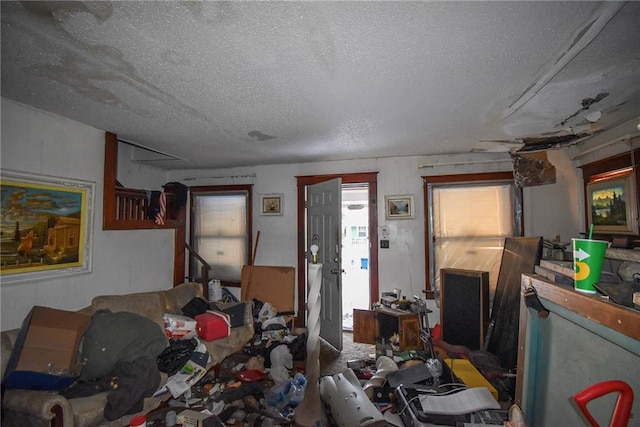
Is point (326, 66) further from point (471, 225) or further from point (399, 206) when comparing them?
point (471, 225)

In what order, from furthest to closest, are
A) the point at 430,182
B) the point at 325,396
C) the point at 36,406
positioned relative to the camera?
the point at 430,182 < the point at 325,396 < the point at 36,406

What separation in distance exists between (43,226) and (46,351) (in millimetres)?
973

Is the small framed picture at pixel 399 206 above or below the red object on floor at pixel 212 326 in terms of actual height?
above

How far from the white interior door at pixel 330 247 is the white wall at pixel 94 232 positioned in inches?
81.4

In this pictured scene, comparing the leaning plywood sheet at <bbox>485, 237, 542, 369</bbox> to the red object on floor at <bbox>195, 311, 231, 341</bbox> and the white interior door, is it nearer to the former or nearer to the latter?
the white interior door

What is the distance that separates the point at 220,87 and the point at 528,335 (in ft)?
7.24

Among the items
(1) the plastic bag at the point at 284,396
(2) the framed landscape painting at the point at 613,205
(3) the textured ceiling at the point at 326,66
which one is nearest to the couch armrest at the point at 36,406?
(1) the plastic bag at the point at 284,396

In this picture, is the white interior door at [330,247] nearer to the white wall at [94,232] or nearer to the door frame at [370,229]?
the door frame at [370,229]

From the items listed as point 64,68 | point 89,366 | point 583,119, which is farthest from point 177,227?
point 583,119

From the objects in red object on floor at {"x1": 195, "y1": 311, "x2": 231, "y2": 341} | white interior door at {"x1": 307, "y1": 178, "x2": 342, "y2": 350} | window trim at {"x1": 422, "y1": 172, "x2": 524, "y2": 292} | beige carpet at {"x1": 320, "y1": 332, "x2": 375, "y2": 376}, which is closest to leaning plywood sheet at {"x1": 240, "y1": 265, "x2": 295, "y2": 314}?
white interior door at {"x1": 307, "y1": 178, "x2": 342, "y2": 350}

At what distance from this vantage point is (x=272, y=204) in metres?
A: 4.33

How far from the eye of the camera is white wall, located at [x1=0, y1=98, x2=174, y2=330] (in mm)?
2081

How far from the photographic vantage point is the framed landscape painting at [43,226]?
2049 mm

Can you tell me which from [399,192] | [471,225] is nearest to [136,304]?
[399,192]
